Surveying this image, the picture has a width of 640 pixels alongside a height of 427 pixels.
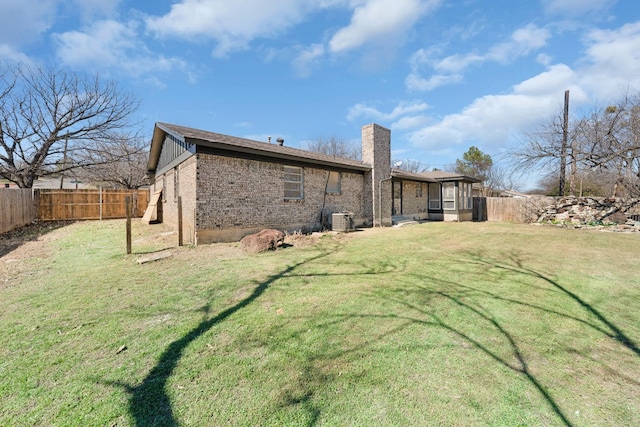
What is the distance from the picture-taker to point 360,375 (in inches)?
98.7

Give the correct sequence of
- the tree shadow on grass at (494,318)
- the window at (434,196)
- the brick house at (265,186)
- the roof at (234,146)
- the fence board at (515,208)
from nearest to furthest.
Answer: the tree shadow on grass at (494,318) → the roof at (234,146) → the brick house at (265,186) → the fence board at (515,208) → the window at (434,196)

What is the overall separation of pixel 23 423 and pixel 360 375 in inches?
101

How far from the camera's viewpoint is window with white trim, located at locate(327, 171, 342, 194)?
1251 cm

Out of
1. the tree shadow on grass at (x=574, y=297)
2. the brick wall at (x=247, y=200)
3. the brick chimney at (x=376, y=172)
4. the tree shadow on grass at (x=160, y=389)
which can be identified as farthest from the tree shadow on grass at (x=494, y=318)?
the brick chimney at (x=376, y=172)

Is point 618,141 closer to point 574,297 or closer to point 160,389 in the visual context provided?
point 574,297

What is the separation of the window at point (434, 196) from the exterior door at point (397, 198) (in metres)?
3.72

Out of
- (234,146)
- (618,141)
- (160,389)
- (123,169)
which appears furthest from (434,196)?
(123,169)

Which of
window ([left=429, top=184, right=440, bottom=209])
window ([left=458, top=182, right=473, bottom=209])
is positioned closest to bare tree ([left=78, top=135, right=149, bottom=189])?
window ([left=429, top=184, right=440, bottom=209])

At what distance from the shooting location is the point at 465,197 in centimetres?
1898

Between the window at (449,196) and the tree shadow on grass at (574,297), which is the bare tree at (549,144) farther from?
the tree shadow on grass at (574,297)

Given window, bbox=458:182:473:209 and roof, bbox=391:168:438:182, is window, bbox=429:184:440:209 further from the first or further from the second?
window, bbox=458:182:473:209

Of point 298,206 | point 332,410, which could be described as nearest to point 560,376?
point 332,410

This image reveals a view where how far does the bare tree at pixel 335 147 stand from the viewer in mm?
38844

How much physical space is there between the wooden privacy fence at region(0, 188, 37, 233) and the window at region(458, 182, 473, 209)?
23.1 meters
